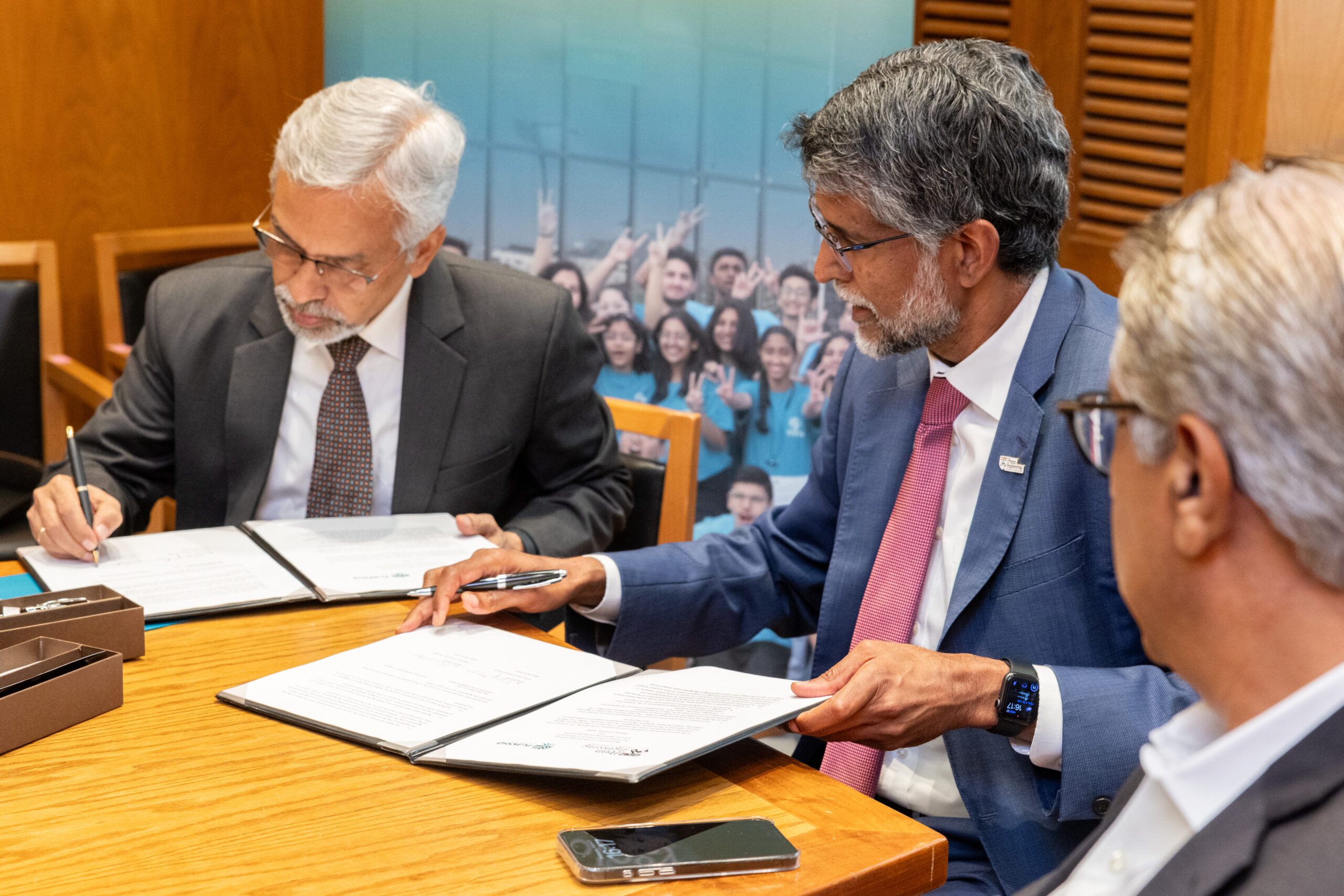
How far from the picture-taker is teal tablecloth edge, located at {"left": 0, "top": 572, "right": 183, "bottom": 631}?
1605 mm

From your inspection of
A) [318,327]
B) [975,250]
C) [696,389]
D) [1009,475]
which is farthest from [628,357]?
[1009,475]

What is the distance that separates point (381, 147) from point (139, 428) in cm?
71

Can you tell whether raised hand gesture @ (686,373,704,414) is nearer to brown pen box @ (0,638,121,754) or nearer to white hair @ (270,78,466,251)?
white hair @ (270,78,466,251)

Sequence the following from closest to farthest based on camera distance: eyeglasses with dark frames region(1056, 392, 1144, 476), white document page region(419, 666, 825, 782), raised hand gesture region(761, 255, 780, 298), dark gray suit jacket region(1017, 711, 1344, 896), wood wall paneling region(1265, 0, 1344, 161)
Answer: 1. dark gray suit jacket region(1017, 711, 1344, 896)
2. eyeglasses with dark frames region(1056, 392, 1144, 476)
3. white document page region(419, 666, 825, 782)
4. wood wall paneling region(1265, 0, 1344, 161)
5. raised hand gesture region(761, 255, 780, 298)

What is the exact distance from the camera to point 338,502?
7.22 feet

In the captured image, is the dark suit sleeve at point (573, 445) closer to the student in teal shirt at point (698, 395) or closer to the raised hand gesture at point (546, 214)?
the student in teal shirt at point (698, 395)

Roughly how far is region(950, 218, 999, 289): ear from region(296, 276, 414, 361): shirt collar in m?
1.05

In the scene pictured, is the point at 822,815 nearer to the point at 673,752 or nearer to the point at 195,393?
the point at 673,752

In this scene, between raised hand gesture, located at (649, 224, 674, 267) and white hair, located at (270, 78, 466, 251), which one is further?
raised hand gesture, located at (649, 224, 674, 267)

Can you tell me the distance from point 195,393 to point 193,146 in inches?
74.0

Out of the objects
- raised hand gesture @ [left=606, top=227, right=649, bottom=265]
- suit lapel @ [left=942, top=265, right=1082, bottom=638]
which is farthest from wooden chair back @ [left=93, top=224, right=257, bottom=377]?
suit lapel @ [left=942, top=265, right=1082, bottom=638]

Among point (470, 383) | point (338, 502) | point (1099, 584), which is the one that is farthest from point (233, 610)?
point (1099, 584)

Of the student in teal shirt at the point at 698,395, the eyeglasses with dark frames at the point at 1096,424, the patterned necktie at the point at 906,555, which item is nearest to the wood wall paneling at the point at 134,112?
the student in teal shirt at the point at 698,395

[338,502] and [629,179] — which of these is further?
[629,179]
